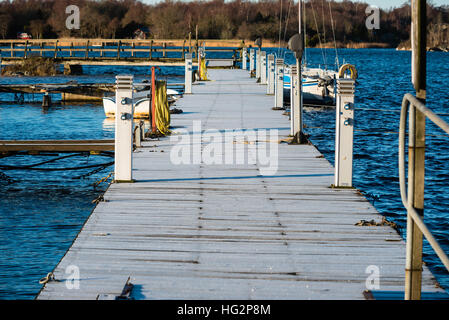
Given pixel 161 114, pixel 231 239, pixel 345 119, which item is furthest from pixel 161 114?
pixel 231 239

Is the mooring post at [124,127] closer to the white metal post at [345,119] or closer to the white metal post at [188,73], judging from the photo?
the white metal post at [345,119]

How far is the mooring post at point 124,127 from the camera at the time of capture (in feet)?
31.3

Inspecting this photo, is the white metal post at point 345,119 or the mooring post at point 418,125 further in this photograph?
the white metal post at point 345,119

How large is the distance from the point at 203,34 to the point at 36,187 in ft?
382

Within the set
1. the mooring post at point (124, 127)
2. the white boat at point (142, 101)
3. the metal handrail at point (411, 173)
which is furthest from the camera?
the white boat at point (142, 101)

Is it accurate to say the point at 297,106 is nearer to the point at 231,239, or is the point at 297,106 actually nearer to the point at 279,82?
the point at 231,239

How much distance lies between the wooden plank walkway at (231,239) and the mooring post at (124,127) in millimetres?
326

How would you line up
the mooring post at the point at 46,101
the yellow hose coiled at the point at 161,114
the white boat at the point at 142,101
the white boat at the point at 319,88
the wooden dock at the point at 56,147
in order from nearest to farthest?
1. the wooden dock at the point at 56,147
2. the yellow hose coiled at the point at 161,114
3. the white boat at the point at 142,101
4. the white boat at the point at 319,88
5. the mooring post at the point at 46,101

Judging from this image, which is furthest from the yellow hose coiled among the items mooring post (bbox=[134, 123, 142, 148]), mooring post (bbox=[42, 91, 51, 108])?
mooring post (bbox=[42, 91, 51, 108])

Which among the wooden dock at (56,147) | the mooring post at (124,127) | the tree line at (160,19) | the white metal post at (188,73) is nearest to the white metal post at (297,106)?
the wooden dock at (56,147)

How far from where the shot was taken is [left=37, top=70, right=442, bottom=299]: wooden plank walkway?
5918 millimetres

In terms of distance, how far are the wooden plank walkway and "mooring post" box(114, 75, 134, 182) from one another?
1.07 ft

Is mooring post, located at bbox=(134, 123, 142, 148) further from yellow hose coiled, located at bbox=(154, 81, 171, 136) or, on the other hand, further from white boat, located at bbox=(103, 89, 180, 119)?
white boat, located at bbox=(103, 89, 180, 119)
